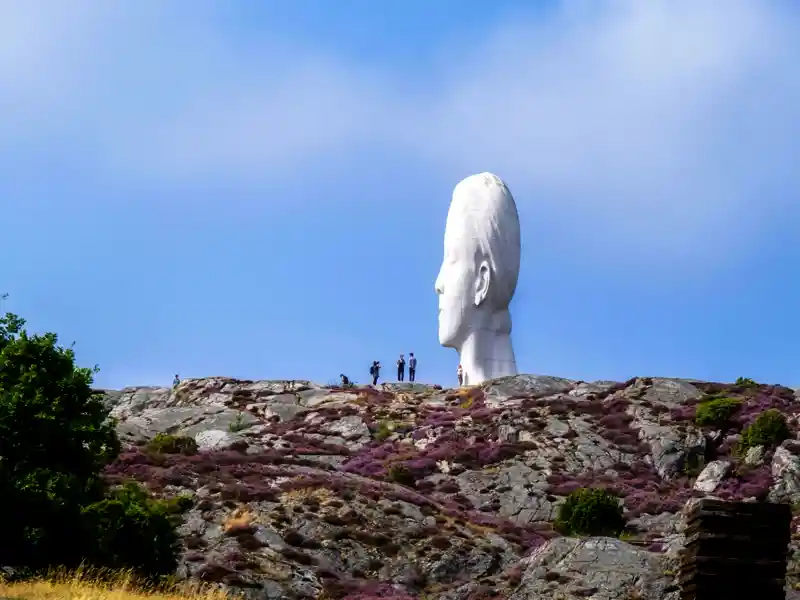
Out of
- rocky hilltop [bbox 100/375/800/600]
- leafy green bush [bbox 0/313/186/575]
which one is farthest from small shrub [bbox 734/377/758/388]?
leafy green bush [bbox 0/313/186/575]

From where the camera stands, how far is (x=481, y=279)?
215 ft

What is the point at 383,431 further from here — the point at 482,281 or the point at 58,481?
the point at 58,481

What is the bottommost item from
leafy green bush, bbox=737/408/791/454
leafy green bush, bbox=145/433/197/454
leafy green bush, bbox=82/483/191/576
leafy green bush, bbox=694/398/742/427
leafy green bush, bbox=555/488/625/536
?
leafy green bush, bbox=82/483/191/576

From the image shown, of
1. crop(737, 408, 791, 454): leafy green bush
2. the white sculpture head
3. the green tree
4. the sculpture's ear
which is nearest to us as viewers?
Result: the green tree

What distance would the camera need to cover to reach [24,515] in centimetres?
3086

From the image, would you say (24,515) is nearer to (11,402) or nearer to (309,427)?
(11,402)

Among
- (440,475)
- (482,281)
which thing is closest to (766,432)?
(440,475)

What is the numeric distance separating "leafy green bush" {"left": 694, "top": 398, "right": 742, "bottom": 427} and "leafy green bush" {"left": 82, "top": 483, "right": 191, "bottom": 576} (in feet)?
96.1

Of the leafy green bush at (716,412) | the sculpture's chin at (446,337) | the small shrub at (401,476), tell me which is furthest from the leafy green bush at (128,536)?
the sculpture's chin at (446,337)

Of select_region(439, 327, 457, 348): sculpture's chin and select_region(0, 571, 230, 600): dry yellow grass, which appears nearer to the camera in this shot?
select_region(0, 571, 230, 600): dry yellow grass

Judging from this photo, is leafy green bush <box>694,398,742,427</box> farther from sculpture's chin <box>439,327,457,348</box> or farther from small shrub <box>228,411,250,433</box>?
small shrub <box>228,411,250,433</box>

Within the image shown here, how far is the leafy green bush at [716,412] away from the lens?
57125mm

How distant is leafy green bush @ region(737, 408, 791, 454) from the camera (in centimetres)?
5359

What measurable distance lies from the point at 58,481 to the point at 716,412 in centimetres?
3319
